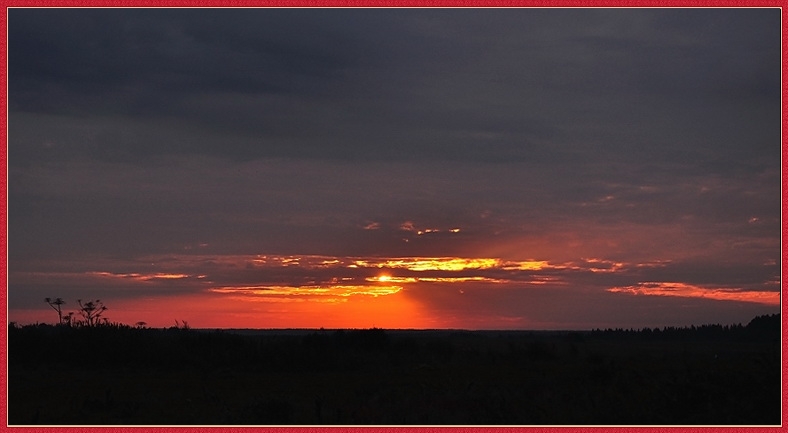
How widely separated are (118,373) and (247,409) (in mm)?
14404

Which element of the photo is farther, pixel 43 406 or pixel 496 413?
pixel 43 406

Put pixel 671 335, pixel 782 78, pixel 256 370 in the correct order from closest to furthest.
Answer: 1. pixel 782 78
2. pixel 256 370
3. pixel 671 335

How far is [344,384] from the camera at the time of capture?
29.9m

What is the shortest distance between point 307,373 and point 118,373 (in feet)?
24.3

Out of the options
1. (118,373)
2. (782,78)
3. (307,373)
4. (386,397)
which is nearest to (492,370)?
(307,373)

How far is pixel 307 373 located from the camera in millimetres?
35000

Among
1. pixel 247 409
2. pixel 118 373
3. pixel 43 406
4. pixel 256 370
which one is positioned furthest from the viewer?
pixel 256 370

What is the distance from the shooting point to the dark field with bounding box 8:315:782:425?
18.7m

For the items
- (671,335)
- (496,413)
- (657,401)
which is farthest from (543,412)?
(671,335)

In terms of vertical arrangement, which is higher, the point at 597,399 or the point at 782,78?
the point at 782,78

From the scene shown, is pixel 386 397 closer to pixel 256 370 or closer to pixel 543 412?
pixel 543 412

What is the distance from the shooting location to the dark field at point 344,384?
1870cm

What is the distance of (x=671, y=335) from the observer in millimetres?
112250

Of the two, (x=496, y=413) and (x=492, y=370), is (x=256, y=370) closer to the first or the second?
(x=492, y=370)
